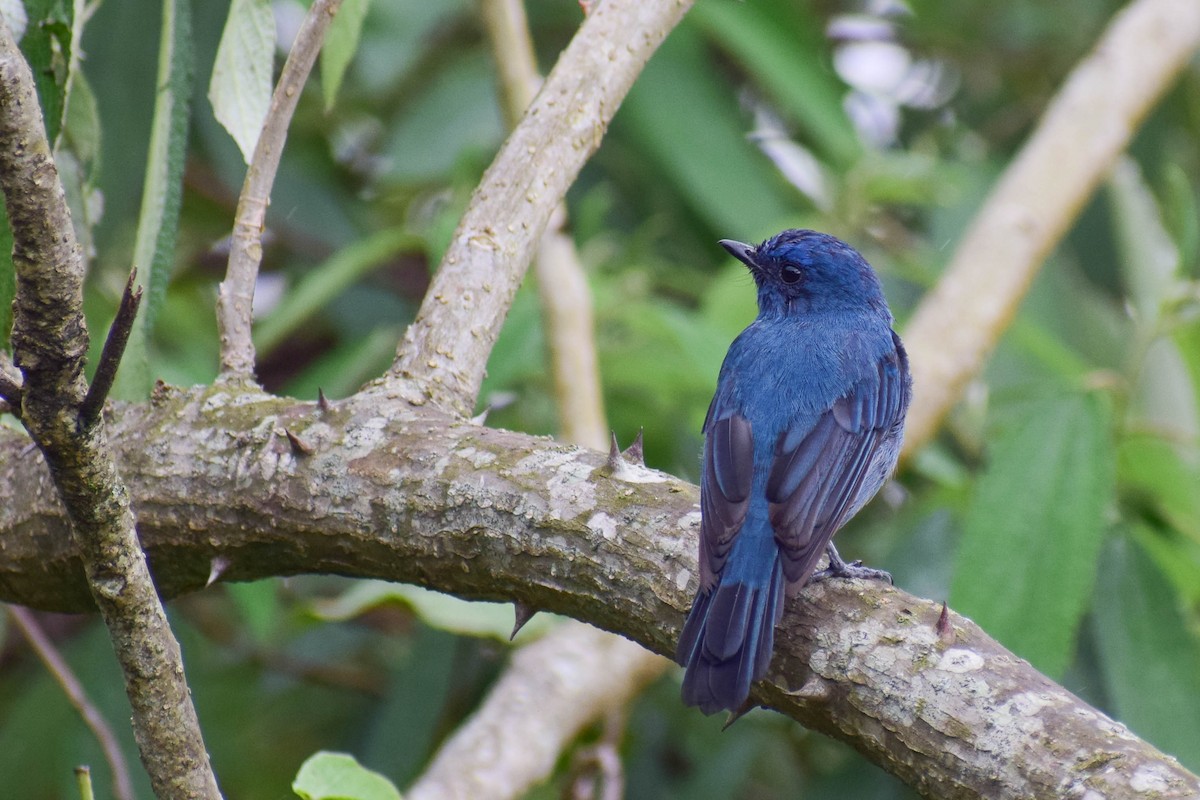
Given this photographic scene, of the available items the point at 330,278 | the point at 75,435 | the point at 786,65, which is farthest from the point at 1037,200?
the point at 75,435

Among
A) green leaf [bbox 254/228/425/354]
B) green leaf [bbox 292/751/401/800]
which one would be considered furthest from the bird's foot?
green leaf [bbox 254/228/425/354]

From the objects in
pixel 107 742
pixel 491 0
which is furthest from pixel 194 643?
pixel 491 0

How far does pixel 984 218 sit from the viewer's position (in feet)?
15.4

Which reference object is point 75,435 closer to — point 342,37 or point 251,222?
point 251,222

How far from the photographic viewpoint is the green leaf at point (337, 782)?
1.94m

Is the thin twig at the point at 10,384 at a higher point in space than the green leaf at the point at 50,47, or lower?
lower

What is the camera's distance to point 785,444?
2.81 meters

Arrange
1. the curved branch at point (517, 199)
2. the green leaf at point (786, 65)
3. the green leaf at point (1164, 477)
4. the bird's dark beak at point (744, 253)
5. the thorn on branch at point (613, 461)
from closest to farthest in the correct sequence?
the thorn on branch at point (613, 461)
the curved branch at point (517, 199)
the bird's dark beak at point (744, 253)
the green leaf at point (1164, 477)
the green leaf at point (786, 65)

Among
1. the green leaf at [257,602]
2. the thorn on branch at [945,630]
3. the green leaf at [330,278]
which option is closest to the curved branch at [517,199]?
the thorn on branch at [945,630]

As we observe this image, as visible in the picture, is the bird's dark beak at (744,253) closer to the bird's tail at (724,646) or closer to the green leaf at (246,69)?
the green leaf at (246,69)

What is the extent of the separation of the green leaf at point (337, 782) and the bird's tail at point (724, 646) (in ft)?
1.72

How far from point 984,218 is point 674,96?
1.26 metres

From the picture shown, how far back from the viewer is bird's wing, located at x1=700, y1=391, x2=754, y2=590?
203 cm

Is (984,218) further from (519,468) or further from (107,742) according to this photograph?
(107,742)
